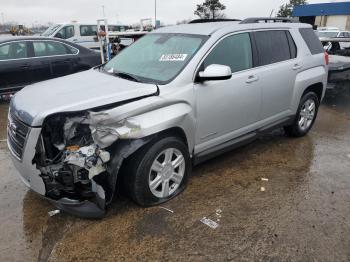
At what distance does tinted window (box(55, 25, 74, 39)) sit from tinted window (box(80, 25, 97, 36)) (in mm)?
535

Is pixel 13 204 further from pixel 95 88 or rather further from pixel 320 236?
pixel 320 236

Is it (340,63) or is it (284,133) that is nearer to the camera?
(284,133)

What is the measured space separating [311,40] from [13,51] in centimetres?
635

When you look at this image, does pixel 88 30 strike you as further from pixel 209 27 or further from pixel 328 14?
pixel 328 14

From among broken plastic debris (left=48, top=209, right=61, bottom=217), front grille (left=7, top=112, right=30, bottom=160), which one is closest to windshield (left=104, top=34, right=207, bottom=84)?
front grille (left=7, top=112, right=30, bottom=160)

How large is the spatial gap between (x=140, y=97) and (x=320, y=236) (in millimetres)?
2090

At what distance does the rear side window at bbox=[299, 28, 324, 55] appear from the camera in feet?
17.7

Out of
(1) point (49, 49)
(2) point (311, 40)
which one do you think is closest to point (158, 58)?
(2) point (311, 40)

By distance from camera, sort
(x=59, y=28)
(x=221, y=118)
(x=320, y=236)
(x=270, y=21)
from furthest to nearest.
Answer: (x=59, y=28), (x=270, y=21), (x=221, y=118), (x=320, y=236)

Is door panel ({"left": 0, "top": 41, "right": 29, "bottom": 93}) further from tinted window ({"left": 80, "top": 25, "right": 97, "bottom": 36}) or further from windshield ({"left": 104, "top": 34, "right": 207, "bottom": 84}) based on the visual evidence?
tinted window ({"left": 80, "top": 25, "right": 97, "bottom": 36})

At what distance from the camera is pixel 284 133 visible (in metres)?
5.97

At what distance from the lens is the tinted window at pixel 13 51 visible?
783cm

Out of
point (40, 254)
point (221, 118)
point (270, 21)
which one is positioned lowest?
point (40, 254)

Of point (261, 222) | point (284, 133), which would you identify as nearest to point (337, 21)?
point (284, 133)
